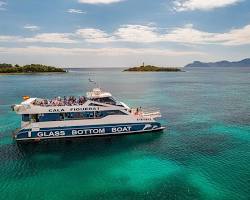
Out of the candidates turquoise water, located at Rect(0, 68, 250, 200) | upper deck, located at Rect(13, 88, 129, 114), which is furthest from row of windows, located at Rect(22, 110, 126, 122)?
turquoise water, located at Rect(0, 68, 250, 200)

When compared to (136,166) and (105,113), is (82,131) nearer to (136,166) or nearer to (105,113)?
(105,113)

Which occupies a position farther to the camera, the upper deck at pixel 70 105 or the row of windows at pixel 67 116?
the row of windows at pixel 67 116

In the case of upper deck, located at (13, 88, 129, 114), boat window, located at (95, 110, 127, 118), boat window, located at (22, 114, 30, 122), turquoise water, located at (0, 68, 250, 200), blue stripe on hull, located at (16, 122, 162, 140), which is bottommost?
turquoise water, located at (0, 68, 250, 200)

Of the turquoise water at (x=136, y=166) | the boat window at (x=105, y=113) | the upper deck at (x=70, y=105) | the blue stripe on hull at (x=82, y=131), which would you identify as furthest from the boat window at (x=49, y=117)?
the boat window at (x=105, y=113)

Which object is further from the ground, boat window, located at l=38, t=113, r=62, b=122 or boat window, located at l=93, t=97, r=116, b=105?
boat window, located at l=93, t=97, r=116, b=105

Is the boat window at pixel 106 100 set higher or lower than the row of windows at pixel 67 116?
higher

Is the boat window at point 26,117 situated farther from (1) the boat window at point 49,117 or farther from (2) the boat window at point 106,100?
(2) the boat window at point 106,100

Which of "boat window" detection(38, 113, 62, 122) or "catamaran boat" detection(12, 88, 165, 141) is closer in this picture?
"catamaran boat" detection(12, 88, 165, 141)

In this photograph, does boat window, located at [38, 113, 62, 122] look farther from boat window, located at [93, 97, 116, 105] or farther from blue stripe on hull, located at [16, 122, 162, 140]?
boat window, located at [93, 97, 116, 105]
